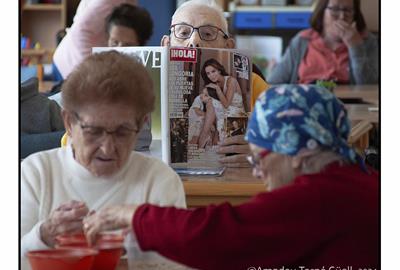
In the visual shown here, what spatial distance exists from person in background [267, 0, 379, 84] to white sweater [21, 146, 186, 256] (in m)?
1.78

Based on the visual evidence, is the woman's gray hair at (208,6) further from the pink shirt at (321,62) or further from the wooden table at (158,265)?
the pink shirt at (321,62)

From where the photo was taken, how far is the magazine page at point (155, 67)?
1.15 meters

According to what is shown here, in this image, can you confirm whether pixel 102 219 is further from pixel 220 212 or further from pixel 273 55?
pixel 273 55

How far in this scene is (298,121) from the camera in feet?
3.04

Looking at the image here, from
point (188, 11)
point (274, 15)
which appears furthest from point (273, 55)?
point (188, 11)

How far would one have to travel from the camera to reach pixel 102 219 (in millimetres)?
960

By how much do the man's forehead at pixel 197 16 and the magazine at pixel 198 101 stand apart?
277 millimetres

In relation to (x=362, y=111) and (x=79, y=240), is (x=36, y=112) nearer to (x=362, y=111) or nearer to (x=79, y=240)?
(x=79, y=240)

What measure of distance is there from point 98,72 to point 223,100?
368 mm

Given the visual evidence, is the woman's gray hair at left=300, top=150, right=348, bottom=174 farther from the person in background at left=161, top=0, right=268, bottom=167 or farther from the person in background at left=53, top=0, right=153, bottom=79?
the person in background at left=161, top=0, right=268, bottom=167

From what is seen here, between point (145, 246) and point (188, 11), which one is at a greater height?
point (188, 11)

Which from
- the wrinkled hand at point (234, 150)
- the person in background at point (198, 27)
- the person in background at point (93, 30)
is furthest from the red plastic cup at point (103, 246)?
the person in background at point (198, 27)

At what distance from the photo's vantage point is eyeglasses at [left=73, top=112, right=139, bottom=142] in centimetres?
99

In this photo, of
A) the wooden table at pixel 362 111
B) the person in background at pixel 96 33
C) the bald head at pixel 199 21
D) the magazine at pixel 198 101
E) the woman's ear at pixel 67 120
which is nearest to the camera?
the woman's ear at pixel 67 120
